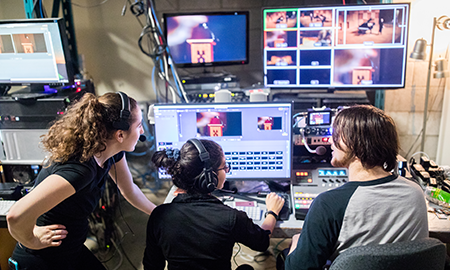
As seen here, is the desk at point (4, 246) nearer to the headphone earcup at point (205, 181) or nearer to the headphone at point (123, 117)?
the headphone at point (123, 117)

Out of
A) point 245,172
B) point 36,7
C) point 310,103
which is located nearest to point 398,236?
point 245,172

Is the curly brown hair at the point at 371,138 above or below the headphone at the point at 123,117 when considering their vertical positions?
below

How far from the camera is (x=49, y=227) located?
1339mm

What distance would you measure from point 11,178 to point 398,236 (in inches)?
90.0

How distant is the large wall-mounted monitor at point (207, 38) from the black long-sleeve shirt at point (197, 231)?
121 centimetres

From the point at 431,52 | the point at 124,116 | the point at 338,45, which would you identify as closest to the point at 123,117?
the point at 124,116

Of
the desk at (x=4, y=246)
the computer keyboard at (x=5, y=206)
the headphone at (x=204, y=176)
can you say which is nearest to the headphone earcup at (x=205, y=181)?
the headphone at (x=204, y=176)

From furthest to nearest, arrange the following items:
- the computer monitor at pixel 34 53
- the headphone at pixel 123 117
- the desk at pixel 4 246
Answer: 1. the desk at pixel 4 246
2. the computer monitor at pixel 34 53
3. the headphone at pixel 123 117

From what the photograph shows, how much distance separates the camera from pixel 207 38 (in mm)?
2168

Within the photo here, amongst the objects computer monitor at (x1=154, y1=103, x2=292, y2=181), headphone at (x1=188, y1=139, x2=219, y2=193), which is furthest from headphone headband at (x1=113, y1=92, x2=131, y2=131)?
computer monitor at (x1=154, y1=103, x2=292, y2=181)

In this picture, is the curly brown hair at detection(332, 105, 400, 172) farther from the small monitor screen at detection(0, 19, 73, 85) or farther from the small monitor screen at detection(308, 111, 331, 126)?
the small monitor screen at detection(0, 19, 73, 85)

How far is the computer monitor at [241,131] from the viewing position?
175cm

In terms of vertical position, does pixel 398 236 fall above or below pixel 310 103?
below

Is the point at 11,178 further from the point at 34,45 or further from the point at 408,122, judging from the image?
the point at 408,122
